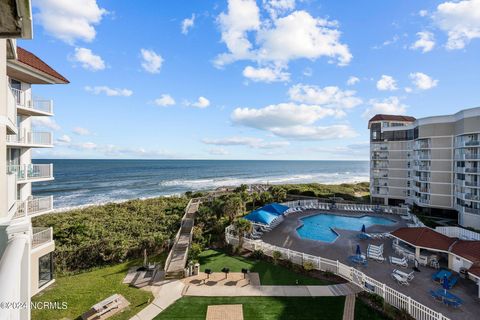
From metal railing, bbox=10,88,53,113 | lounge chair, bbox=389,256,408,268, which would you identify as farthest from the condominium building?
metal railing, bbox=10,88,53,113

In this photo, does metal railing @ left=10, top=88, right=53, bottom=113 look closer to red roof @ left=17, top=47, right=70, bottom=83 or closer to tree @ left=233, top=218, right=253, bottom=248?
red roof @ left=17, top=47, right=70, bottom=83

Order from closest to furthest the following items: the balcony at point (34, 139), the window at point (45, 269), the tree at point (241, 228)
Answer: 1. the balcony at point (34, 139)
2. the window at point (45, 269)
3. the tree at point (241, 228)

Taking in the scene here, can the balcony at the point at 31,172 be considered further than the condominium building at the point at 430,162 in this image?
No

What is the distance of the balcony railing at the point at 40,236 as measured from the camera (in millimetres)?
14297

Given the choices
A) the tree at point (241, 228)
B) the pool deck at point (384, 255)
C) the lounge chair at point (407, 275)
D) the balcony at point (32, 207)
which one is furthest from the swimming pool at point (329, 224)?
Result: the balcony at point (32, 207)

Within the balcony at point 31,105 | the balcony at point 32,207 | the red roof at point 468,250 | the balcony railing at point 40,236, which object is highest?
the balcony at point 31,105

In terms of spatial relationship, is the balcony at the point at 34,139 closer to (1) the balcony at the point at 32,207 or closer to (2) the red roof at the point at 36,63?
(1) the balcony at the point at 32,207

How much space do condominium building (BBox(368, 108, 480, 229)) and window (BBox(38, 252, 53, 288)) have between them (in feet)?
123

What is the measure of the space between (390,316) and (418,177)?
2854 cm

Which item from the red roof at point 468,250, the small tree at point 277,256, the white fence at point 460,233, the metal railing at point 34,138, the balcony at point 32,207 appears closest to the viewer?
the balcony at point 32,207

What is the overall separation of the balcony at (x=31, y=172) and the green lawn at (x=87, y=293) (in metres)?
6.40

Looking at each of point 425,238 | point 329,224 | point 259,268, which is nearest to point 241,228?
point 259,268

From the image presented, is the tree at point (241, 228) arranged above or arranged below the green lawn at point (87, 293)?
above

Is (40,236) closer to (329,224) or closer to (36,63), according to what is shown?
(36,63)
